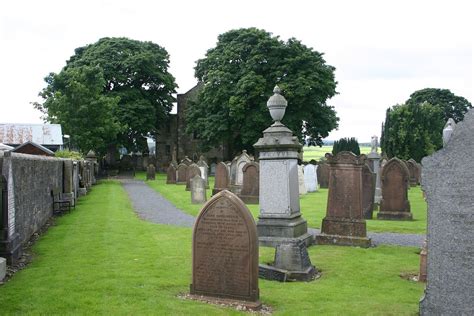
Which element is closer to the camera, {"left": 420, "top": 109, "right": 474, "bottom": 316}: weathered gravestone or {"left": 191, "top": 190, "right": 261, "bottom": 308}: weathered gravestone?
{"left": 420, "top": 109, "right": 474, "bottom": 316}: weathered gravestone

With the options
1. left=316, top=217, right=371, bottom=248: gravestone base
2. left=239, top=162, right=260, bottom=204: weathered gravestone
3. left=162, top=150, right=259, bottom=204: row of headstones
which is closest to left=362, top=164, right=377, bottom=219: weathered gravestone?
left=316, top=217, right=371, bottom=248: gravestone base

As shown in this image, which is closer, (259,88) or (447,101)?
(259,88)

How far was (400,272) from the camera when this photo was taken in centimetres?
848

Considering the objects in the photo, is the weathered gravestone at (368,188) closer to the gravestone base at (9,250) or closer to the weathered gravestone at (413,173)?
the gravestone base at (9,250)

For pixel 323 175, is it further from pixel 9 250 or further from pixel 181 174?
pixel 9 250

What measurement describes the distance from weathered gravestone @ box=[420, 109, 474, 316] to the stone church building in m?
54.1

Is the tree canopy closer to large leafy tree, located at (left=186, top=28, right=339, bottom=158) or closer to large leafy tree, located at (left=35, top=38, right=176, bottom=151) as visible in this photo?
large leafy tree, located at (left=186, top=28, right=339, bottom=158)

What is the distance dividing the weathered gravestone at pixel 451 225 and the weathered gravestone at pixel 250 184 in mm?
14675

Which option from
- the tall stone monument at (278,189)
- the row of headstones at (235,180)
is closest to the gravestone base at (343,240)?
the tall stone monument at (278,189)

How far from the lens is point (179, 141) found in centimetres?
6144

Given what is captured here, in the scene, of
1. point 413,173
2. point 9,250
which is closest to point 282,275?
point 9,250

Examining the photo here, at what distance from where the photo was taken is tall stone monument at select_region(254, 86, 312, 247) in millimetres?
10125

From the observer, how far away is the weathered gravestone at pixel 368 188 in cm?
1499

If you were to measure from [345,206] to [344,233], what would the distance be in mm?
601
